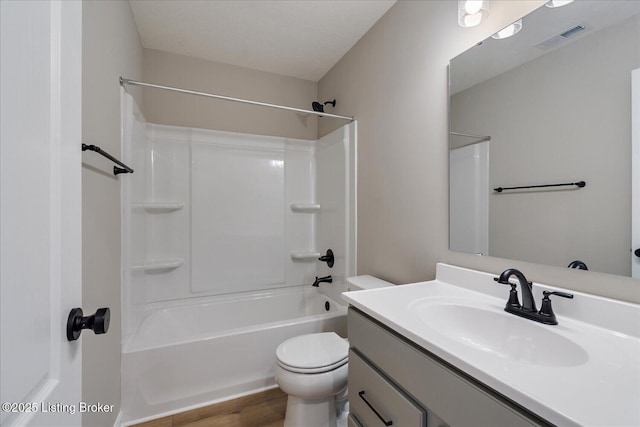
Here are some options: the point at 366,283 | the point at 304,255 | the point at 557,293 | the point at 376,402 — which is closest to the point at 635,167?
the point at 557,293

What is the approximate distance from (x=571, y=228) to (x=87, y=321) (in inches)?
57.3

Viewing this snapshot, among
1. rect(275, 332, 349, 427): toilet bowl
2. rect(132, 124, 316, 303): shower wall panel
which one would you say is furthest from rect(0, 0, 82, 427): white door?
rect(132, 124, 316, 303): shower wall panel

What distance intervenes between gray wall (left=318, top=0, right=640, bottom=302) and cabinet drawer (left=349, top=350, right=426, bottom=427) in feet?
2.21

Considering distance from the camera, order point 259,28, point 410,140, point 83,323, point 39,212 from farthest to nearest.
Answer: point 259,28 < point 410,140 < point 83,323 < point 39,212

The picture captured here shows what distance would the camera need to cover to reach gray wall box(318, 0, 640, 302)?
1270 mm

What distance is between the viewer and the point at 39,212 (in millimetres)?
496

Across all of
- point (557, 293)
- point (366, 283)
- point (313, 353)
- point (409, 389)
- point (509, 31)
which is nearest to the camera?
point (409, 389)

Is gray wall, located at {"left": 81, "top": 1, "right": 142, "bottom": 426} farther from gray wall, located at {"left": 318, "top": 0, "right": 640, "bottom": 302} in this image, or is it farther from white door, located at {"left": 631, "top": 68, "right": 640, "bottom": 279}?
white door, located at {"left": 631, "top": 68, "right": 640, "bottom": 279}

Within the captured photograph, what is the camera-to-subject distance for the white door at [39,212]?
410mm

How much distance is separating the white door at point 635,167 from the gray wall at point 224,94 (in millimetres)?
2394

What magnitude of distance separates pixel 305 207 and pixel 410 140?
1.37 m

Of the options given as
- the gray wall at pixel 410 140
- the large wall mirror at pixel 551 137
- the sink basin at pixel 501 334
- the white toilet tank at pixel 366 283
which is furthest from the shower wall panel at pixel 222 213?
the sink basin at pixel 501 334

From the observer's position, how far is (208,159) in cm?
245

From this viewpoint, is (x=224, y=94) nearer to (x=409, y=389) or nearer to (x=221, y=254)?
(x=221, y=254)
